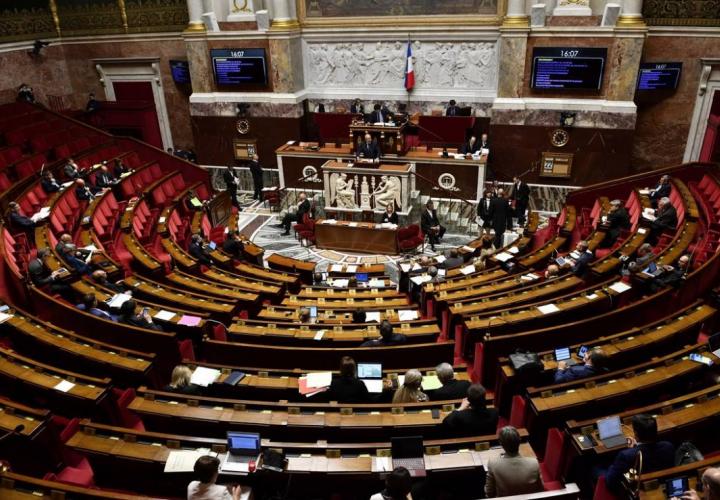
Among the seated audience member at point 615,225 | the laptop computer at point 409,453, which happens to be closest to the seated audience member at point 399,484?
the laptop computer at point 409,453

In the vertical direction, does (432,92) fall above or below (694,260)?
above

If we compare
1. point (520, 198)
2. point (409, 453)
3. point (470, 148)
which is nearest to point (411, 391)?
point (409, 453)

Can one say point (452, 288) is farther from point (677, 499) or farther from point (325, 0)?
point (325, 0)

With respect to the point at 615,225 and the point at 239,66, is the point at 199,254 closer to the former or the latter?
the point at 615,225

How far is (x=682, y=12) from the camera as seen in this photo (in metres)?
12.4

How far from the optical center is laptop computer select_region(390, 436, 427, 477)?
12.5 feet

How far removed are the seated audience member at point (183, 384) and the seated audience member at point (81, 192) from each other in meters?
7.38

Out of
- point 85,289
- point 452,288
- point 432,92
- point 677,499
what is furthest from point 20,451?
point 432,92

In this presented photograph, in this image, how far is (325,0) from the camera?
587 inches

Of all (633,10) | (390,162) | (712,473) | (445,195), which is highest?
(633,10)

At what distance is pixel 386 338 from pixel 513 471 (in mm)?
2211

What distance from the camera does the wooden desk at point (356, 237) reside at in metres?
11.1

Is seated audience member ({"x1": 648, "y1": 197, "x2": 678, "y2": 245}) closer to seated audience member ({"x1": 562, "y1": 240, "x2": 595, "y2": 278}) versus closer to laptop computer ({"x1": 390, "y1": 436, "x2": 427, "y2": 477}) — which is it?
seated audience member ({"x1": 562, "y1": 240, "x2": 595, "y2": 278})

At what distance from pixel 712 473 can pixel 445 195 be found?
425 inches
